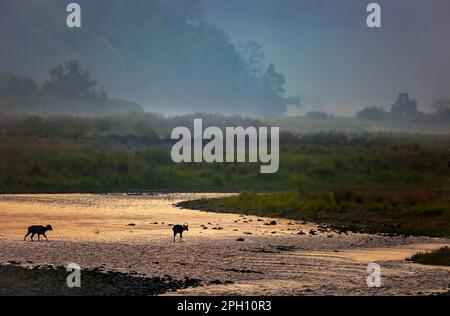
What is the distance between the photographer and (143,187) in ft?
391

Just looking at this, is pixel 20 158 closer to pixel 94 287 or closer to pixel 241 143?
pixel 241 143

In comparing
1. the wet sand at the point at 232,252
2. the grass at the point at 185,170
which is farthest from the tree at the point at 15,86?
the wet sand at the point at 232,252

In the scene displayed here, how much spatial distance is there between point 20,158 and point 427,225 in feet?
221

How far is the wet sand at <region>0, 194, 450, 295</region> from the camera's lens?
114ft

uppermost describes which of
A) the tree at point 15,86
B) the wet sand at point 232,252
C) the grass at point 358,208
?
the tree at point 15,86

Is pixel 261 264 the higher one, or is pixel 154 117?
pixel 154 117

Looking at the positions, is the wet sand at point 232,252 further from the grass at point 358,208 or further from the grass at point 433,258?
the grass at point 358,208

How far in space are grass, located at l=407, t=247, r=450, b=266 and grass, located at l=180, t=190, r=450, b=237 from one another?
45.0 ft

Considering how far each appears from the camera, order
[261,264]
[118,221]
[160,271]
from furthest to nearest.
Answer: [118,221]
[261,264]
[160,271]

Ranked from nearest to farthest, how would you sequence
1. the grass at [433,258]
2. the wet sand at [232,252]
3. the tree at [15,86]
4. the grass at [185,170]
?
the wet sand at [232,252]
the grass at [433,258]
the grass at [185,170]
the tree at [15,86]

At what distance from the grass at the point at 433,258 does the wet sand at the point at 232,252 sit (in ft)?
2.57

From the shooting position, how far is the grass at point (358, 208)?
5990 centimetres

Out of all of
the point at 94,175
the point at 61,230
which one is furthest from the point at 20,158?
the point at 61,230

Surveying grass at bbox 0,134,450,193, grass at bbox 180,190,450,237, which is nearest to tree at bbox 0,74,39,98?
grass at bbox 0,134,450,193
